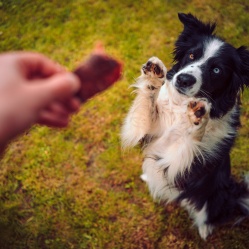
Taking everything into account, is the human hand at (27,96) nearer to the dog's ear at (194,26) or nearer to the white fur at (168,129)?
the white fur at (168,129)

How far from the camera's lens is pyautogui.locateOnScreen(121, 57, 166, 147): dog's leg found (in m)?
2.64

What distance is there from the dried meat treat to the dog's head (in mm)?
1228

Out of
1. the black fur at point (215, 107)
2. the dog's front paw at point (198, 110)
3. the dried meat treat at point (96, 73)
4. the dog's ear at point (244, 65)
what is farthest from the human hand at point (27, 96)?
the dog's ear at point (244, 65)

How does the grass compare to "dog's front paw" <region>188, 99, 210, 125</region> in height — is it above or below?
below

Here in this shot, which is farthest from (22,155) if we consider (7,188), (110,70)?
(110,70)

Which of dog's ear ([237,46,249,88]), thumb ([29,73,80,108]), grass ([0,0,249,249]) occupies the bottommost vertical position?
grass ([0,0,249,249])

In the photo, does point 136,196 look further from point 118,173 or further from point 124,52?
point 124,52

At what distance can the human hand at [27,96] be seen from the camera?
945 mm

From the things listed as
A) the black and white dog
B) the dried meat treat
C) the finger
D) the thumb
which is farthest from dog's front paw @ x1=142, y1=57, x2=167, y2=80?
the thumb

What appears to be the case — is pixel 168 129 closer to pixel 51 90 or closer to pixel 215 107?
pixel 215 107

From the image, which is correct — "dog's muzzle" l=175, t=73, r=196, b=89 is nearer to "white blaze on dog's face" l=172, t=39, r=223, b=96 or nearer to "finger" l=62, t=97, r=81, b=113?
"white blaze on dog's face" l=172, t=39, r=223, b=96

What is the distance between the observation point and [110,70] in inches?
56.3

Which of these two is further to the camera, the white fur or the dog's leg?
the white fur

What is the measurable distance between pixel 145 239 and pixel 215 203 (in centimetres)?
98
